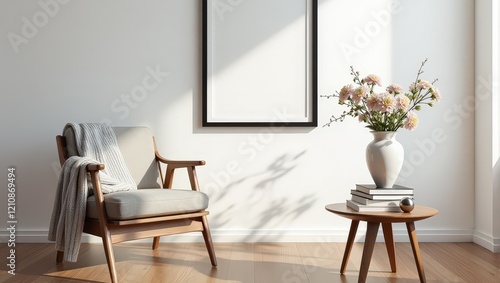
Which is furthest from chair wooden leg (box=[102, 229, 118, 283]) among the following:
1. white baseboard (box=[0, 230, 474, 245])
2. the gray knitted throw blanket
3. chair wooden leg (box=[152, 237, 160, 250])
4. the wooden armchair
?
white baseboard (box=[0, 230, 474, 245])

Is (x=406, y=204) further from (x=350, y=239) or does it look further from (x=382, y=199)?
(x=350, y=239)

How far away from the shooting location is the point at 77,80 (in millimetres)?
3527

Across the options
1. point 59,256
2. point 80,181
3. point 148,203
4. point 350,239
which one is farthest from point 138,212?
point 350,239

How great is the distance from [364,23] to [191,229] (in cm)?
178

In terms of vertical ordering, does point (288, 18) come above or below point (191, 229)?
above

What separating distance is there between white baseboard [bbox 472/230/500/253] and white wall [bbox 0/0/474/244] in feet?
0.35

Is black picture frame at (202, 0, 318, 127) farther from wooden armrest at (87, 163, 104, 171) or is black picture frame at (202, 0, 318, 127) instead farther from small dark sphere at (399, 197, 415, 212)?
small dark sphere at (399, 197, 415, 212)

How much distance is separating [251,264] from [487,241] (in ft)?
4.96

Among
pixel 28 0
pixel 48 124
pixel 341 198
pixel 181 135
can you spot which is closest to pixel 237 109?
pixel 181 135

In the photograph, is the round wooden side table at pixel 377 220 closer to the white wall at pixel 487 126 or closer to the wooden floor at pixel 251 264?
the wooden floor at pixel 251 264

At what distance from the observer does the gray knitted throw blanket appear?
8.87 ft

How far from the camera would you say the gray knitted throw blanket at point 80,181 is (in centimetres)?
271

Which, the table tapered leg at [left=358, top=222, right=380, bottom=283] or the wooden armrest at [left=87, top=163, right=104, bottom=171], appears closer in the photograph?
the table tapered leg at [left=358, top=222, right=380, bottom=283]

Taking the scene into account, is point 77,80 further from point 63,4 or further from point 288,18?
point 288,18
